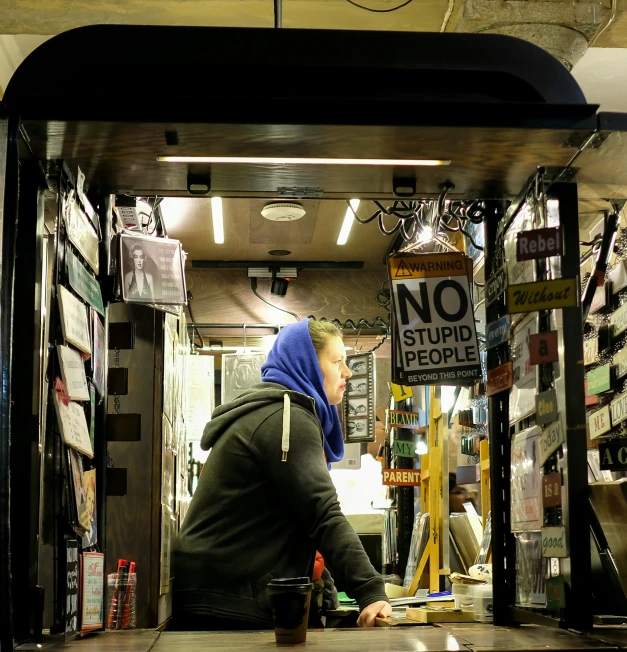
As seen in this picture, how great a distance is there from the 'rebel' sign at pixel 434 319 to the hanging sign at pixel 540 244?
0.49 metres

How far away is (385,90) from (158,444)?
82.8 inches

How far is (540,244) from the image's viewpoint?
245 centimetres

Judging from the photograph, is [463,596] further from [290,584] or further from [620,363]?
[290,584]

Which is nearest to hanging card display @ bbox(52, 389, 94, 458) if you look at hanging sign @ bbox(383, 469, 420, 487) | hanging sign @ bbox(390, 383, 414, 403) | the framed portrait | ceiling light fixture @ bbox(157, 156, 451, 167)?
ceiling light fixture @ bbox(157, 156, 451, 167)

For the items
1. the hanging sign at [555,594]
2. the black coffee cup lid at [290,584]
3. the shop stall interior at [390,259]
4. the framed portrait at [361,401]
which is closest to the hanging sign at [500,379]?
the shop stall interior at [390,259]

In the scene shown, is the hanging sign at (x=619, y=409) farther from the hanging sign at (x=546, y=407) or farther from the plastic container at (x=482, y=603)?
the plastic container at (x=482, y=603)

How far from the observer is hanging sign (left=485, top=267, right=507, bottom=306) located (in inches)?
108

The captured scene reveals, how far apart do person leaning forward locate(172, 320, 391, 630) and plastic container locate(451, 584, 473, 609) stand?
404mm

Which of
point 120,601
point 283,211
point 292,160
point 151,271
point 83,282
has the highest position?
point 283,211

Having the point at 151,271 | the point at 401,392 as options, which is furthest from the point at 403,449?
the point at 151,271

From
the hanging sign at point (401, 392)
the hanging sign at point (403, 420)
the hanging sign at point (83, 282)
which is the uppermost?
the hanging sign at point (83, 282)

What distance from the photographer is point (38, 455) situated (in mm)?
2141

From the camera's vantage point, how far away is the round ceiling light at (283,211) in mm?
5781

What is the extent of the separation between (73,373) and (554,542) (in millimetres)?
1318
